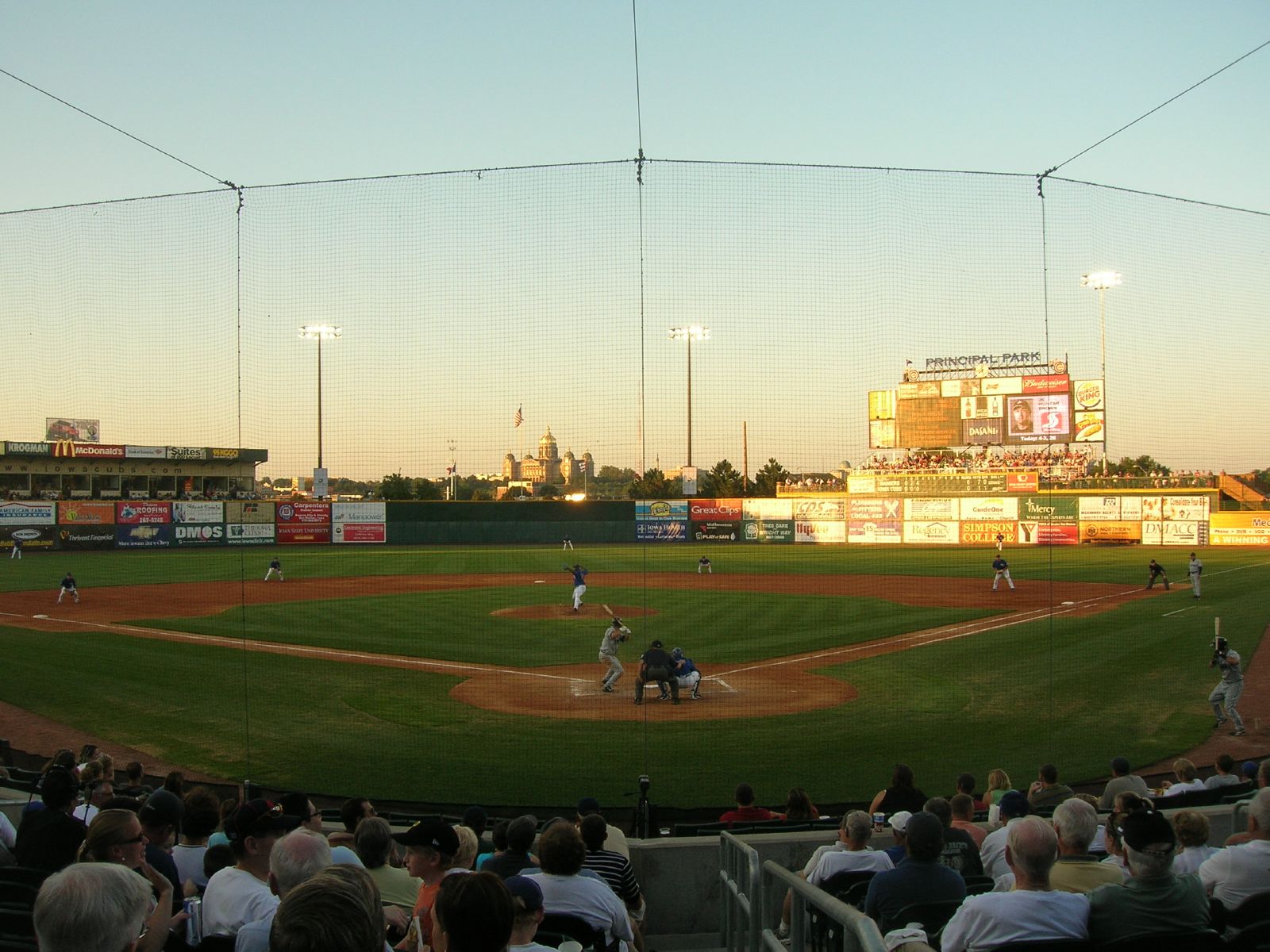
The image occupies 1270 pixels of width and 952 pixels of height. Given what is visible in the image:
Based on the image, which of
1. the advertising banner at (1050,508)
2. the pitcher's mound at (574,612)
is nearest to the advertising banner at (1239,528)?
the advertising banner at (1050,508)

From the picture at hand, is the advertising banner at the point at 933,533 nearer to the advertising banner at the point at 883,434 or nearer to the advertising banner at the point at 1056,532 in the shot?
the advertising banner at the point at 1056,532

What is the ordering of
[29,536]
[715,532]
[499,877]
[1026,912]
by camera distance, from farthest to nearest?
[715,532] → [29,536] → [1026,912] → [499,877]

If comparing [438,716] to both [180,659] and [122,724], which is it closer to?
[122,724]

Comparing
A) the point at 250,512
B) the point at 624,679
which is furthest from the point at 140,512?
the point at 624,679

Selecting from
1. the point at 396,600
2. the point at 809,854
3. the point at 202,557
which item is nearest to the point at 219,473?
the point at 202,557

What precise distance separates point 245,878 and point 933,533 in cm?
4522

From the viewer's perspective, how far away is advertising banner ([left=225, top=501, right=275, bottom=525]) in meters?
45.9

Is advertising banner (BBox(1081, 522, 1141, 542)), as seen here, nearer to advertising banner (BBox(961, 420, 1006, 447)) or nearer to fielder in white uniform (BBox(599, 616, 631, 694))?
advertising banner (BBox(961, 420, 1006, 447))

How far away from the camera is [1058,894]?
3361 millimetres

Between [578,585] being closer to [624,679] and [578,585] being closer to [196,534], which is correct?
[624,679]

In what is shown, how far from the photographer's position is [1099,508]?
4381 centimetres

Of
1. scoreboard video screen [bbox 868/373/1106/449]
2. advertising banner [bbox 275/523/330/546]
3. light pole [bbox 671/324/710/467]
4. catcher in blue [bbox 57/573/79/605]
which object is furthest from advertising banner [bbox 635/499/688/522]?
light pole [bbox 671/324/710/467]

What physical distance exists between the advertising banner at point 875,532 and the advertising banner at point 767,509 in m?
3.28

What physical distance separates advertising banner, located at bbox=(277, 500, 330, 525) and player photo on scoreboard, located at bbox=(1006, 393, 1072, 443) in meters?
35.9
